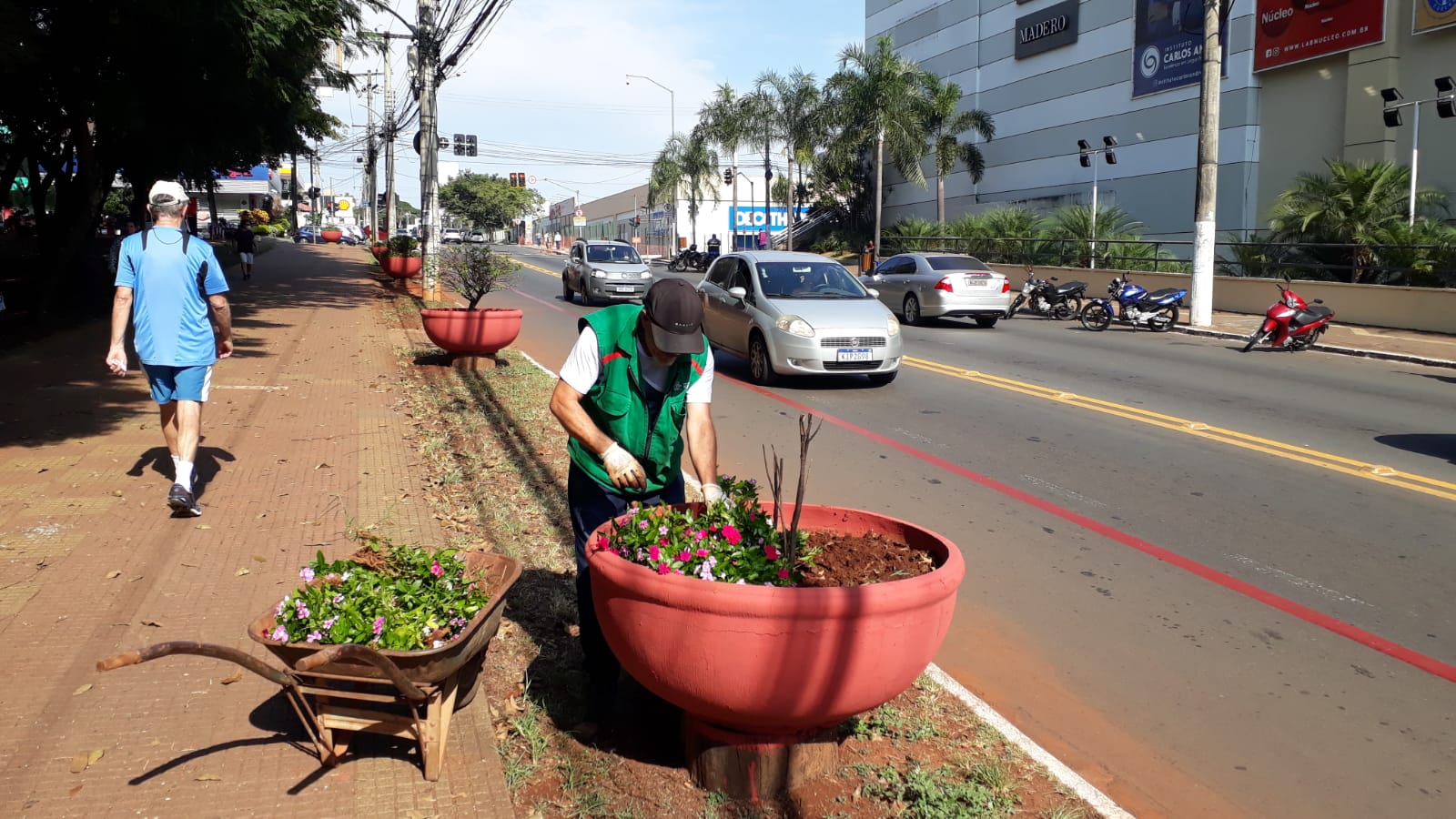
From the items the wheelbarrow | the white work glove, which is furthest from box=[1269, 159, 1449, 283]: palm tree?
the wheelbarrow

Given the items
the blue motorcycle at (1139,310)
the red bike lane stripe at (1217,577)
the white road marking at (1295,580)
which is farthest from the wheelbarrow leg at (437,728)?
the blue motorcycle at (1139,310)

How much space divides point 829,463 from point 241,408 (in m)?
5.44

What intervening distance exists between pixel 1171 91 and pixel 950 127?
11.2 m

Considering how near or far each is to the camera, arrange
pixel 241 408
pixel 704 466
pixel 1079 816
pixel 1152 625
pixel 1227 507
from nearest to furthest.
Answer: pixel 1079 816
pixel 704 466
pixel 1152 625
pixel 1227 507
pixel 241 408

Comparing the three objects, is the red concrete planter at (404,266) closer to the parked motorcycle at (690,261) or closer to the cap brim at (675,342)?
the cap brim at (675,342)

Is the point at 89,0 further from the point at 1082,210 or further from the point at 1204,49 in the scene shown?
the point at 1082,210

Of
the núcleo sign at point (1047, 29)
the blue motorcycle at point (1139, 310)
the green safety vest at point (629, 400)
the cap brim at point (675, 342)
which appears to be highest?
the núcleo sign at point (1047, 29)

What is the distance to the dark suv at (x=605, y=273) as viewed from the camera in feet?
78.2

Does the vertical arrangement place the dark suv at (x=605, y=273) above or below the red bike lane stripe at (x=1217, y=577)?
above

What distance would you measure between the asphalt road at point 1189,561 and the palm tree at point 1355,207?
10.3 m

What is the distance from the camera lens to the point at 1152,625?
5.05 meters

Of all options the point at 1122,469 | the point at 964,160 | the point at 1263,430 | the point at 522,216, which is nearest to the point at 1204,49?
the point at 1263,430

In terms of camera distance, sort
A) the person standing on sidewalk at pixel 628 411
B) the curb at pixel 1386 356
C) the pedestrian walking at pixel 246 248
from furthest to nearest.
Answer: the pedestrian walking at pixel 246 248 < the curb at pixel 1386 356 < the person standing on sidewalk at pixel 628 411

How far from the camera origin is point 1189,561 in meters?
5.96
